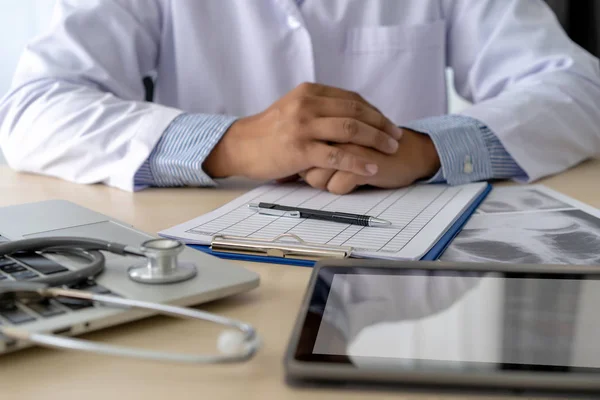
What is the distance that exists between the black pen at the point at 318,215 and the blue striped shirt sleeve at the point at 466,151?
0.81 ft

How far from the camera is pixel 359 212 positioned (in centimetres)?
70

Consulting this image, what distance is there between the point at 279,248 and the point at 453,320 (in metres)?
0.20

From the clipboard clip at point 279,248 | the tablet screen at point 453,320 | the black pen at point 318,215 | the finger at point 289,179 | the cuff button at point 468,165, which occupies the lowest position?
the finger at point 289,179

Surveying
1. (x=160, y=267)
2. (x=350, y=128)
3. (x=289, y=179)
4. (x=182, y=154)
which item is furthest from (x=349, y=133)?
(x=160, y=267)

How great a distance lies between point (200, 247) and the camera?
0.57 metres

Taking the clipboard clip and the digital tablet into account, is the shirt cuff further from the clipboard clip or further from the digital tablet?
the digital tablet

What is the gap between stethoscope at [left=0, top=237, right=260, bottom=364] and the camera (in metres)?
0.32

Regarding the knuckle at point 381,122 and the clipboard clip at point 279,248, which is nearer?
the clipboard clip at point 279,248

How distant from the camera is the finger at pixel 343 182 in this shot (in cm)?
79

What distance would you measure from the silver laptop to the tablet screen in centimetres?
7

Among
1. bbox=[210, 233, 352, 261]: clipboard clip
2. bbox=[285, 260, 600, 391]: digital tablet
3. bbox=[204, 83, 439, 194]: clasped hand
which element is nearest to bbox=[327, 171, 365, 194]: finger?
bbox=[204, 83, 439, 194]: clasped hand

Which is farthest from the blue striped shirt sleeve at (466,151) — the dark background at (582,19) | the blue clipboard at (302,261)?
the dark background at (582,19)

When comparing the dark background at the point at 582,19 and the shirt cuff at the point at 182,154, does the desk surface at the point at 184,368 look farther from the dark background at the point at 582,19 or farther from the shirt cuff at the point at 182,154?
the dark background at the point at 582,19

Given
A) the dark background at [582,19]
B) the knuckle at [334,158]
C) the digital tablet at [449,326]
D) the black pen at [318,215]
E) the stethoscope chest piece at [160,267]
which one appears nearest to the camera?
the digital tablet at [449,326]
